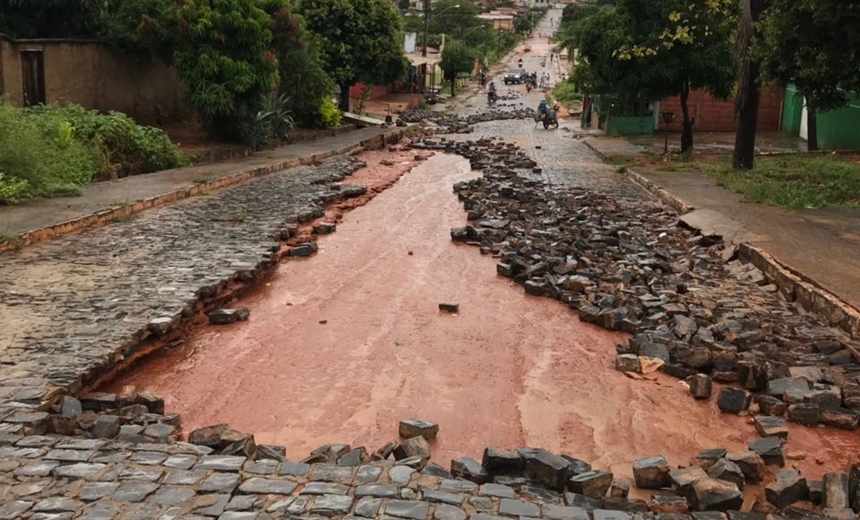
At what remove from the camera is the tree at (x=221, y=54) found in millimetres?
18734

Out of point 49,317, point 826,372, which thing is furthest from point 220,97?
point 826,372

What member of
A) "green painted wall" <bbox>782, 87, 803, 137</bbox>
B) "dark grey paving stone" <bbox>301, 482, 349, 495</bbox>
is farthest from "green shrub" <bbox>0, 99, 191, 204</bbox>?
"green painted wall" <bbox>782, 87, 803, 137</bbox>

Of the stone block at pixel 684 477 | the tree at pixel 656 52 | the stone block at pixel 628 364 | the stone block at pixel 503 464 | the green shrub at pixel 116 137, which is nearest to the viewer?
→ the stone block at pixel 684 477

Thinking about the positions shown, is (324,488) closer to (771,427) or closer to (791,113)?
(771,427)

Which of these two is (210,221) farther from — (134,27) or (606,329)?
(134,27)

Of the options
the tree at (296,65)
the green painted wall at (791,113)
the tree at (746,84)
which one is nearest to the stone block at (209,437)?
the tree at (746,84)

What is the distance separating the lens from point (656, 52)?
2036cm

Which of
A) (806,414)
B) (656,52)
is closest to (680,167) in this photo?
(656,52)

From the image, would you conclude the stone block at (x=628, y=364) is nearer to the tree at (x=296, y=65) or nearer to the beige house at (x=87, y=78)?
the beige house at (x=87, y=78)

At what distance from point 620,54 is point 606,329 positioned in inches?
575

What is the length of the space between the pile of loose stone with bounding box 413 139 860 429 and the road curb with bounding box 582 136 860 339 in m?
0.09

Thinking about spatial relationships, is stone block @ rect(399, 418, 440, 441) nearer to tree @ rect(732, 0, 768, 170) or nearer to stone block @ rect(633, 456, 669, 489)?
stone block @ rect(633, 456, 669, 489)

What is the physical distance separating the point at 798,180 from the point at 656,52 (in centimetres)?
623

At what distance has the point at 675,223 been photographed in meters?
12.6
